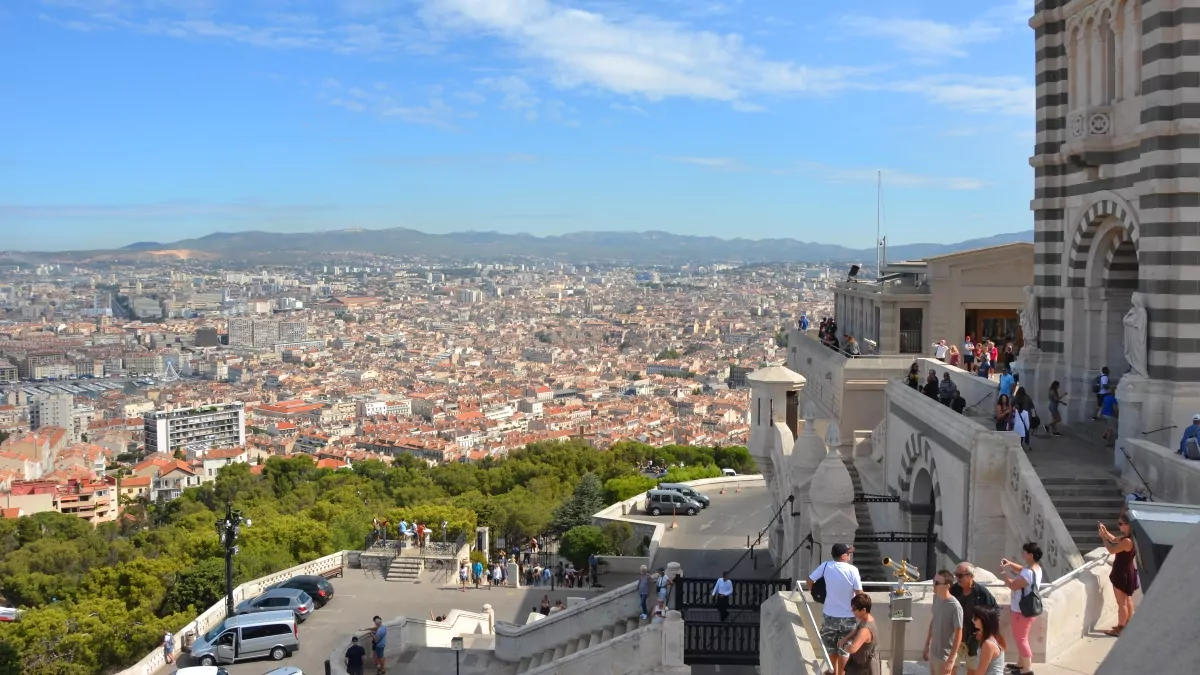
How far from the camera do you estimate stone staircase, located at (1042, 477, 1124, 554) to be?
8.68 metres

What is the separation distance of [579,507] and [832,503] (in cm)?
1972

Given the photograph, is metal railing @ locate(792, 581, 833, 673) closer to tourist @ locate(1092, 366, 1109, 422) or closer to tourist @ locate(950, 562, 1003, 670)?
tourist @ locate(950, 562, 1003, 670)

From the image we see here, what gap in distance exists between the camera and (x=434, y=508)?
26844 mm

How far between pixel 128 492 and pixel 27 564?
41617 mm

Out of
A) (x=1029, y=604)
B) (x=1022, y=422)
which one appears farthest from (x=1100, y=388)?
(x=1029, y=604)

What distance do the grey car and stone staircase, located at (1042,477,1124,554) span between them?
11.9m

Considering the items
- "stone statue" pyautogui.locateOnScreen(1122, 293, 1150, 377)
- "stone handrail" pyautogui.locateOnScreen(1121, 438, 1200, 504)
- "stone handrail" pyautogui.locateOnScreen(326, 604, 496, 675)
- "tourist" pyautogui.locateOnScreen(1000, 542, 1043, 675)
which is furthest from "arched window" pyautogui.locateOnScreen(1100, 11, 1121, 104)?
"stone handrail" pyautogui.locateOnScreen(326, 604, 496, 675)

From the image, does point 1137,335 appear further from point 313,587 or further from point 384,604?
point 313,587

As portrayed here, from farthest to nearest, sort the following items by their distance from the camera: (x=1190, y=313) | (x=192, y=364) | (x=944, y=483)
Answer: (x=192, y=364), (x=944, y=483), (x=1190, y=313)

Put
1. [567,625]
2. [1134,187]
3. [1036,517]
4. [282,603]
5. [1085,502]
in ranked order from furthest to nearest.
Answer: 1. [282,603]
2. [567,625]
3. [1134,187]
4. [1085,502]
5. [1036,517]

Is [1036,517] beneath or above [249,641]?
above

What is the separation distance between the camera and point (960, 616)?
5473 mm

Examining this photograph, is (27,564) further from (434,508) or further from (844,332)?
(844,332)

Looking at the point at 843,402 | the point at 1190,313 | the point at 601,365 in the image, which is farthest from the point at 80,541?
the point at 601,365
